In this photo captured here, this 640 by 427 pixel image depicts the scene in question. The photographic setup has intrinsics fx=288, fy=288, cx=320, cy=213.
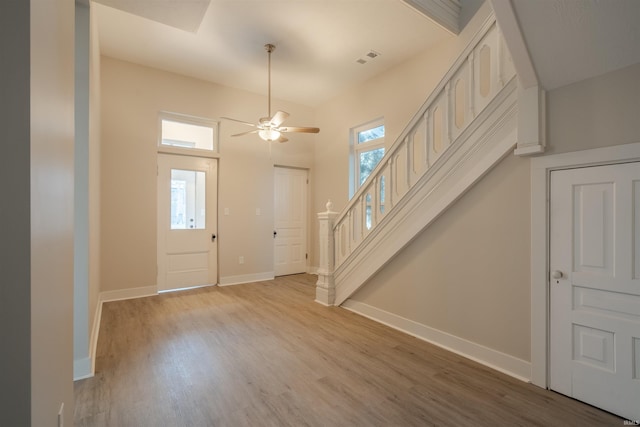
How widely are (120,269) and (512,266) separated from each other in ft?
16.3

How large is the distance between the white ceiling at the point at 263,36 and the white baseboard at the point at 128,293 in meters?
3.48

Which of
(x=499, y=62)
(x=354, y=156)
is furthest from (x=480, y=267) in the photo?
(x=354, y=156)

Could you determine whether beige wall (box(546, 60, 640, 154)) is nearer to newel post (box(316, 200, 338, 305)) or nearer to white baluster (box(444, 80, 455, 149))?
white baluster (box(444, 80, 455, 149))

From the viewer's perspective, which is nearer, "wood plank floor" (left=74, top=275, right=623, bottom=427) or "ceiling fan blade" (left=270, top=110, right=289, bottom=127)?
"wood plank floor" (left=74, top=275, right=623, bottom=427)

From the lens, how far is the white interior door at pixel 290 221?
19.6ft

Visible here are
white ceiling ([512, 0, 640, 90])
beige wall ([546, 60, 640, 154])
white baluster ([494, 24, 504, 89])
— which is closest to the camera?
white ceiling ([512, 0, 640, 90])

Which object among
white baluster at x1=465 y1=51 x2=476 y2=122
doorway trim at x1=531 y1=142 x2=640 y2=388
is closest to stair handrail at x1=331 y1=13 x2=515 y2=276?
white baluster at x1=465 y1=51 x2=476 y2=122

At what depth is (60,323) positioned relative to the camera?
4.06 ft

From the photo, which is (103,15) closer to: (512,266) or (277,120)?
(277,120)

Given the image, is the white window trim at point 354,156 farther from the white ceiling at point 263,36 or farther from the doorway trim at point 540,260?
the doorway trim at point 540,260

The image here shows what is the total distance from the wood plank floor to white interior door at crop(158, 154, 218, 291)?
1390mm

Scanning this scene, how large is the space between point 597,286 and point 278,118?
3.45 metres

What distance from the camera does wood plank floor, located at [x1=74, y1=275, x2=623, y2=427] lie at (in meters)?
1.84

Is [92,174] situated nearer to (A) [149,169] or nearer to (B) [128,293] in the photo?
(A) [149,169]
